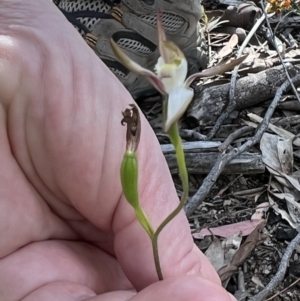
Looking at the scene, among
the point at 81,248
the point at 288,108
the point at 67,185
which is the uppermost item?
the point at 67,185

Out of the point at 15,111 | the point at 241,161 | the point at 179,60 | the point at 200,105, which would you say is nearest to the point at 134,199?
the point at 179,60

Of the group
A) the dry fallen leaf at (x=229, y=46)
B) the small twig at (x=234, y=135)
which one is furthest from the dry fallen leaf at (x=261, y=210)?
the dry fallen leaf at (x=229, y=46)

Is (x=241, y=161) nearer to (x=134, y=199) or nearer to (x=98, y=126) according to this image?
(x=98, y=126)

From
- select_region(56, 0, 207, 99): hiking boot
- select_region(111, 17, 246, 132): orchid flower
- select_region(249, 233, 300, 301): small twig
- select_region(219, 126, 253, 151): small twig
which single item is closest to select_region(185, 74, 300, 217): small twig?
select_region(219, 126, 253, 151): small twig

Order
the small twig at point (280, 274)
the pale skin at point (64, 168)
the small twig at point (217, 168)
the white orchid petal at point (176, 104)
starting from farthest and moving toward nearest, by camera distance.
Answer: the small twig at point (217, 168) < the small twig at point (280, 274) < the pale skin at point (64, 168) < the white orchid petal at point (176, 104)

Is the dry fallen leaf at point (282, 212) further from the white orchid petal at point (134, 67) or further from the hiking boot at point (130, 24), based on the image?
the white orchid petal at point (134, 67)

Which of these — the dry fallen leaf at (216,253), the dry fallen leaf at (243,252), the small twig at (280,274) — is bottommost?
the dry fallen leaf at (216,253)

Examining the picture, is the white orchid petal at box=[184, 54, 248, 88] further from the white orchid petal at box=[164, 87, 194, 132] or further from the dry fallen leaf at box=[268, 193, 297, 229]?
the dry fallen leaf at box=[268, 193, 297, 229]
